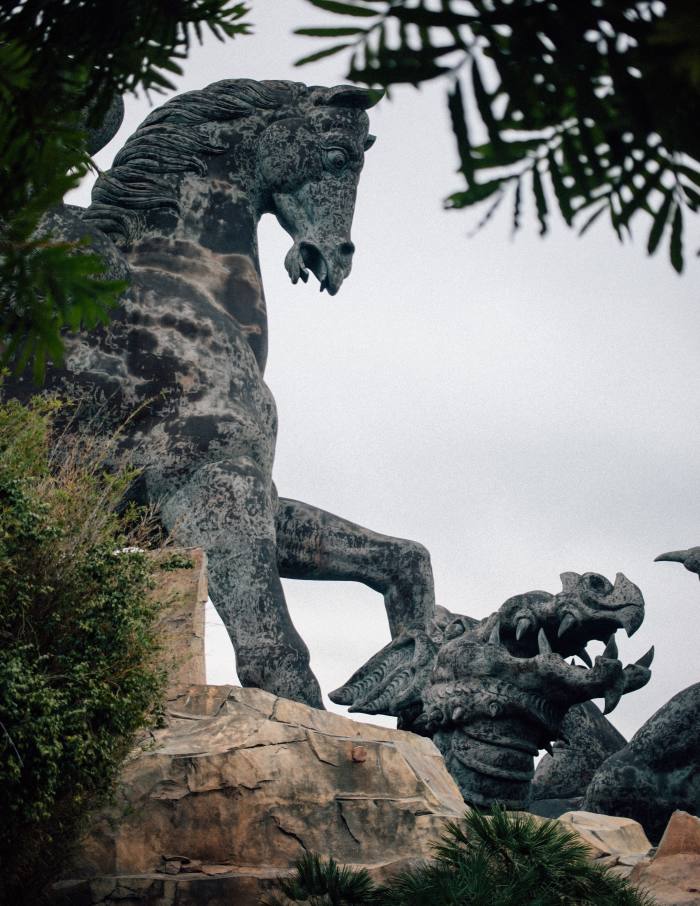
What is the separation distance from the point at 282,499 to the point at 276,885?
8.60 feet

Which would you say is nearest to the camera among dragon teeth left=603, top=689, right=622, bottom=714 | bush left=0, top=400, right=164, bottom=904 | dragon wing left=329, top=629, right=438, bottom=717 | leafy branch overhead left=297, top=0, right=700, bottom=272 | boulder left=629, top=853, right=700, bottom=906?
leafy branch overhead left=297, top=0, right=700, bottom=272

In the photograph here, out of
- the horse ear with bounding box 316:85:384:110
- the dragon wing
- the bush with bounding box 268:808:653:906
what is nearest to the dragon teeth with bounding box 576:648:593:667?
the dragon wing

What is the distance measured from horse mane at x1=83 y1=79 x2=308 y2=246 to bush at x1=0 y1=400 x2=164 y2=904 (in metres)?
2.22

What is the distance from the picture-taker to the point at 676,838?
5582mm

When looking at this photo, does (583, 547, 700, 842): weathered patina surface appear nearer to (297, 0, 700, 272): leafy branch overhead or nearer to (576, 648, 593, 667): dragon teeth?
(576, 648, 593, 667): dragon teeth

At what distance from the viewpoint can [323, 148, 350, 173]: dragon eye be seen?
697cm

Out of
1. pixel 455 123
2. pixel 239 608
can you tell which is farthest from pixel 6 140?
pixel 239 608

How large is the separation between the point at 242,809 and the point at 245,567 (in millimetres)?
1301

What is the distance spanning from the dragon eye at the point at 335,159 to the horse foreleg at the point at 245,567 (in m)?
1.80

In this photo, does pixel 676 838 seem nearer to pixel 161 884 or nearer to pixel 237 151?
pixel 161 884

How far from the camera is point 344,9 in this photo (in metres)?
1.56

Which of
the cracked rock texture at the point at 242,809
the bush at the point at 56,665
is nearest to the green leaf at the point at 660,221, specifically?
the bush at the point at 56,665

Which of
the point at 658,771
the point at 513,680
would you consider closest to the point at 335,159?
the point at 513,680

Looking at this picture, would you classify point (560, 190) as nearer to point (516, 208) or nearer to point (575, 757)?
point (516, 208)
